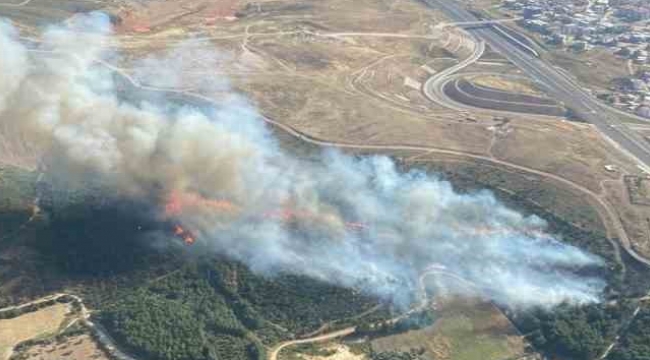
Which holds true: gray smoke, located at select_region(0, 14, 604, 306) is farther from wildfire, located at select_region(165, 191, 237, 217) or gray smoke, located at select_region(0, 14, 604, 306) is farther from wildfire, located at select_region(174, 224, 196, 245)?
wildfire, located at select_region(174, 224, 196, 245)

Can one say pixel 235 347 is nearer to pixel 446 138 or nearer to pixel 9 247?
pixel 9 247

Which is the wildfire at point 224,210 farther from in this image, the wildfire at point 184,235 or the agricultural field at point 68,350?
the agricultural field at point 68,350

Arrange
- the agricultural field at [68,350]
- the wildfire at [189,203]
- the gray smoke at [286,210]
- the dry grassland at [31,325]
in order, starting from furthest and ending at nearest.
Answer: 1. the wildfire at [189,203]
2. the gray smoke at [286,210]
3. the dry grassland at [31,325]
4. the agricultural field at [68,350]

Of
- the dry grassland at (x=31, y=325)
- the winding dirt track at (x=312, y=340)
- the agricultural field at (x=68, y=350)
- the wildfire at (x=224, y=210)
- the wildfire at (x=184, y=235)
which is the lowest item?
the winding dirt track at (x=312, y=340)

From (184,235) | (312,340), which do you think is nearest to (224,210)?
(184,235)

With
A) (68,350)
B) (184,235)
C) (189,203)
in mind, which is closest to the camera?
(68,350)

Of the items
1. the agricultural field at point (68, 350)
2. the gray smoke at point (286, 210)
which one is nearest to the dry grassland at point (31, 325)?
the agricultural field at point (68, 350)

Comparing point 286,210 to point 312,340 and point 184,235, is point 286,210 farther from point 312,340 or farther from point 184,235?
point 312,340

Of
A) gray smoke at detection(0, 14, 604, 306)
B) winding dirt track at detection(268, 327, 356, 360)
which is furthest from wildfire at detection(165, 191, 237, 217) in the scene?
winding dirt track at detection(268, 327, 356, 360)

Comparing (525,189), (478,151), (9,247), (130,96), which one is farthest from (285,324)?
(130,96)

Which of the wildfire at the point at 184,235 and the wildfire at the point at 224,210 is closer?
the wildfire at the point at 184,235
